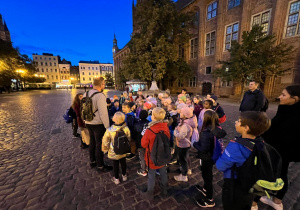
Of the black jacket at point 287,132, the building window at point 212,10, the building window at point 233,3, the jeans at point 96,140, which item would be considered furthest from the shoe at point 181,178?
the building window at point 212,10

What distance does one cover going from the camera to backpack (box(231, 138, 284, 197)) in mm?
1400

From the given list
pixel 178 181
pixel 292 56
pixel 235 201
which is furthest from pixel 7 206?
pixel 292 56

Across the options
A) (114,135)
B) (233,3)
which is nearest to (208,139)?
(114,135)

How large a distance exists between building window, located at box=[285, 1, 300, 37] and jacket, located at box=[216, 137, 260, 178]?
63.4 feet

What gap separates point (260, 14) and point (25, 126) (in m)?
24.3

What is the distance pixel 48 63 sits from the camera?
6825 centimetres

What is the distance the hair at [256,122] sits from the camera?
147 centimetres

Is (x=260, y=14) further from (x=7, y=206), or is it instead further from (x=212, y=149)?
(x=7, y=206)

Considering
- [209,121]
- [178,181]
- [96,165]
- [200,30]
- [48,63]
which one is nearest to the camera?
[209,121]

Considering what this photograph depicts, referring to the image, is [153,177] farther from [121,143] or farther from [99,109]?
[99,109]

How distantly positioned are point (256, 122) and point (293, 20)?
19.6m

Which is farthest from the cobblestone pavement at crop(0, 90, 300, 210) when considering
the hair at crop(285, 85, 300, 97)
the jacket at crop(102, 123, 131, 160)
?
the hair at crop(285, 85, 300, 97)

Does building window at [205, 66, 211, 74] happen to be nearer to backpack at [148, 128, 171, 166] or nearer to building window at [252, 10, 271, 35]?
building window at [252, 10, 271, 35]

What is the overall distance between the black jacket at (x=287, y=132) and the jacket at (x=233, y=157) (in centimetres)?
117
